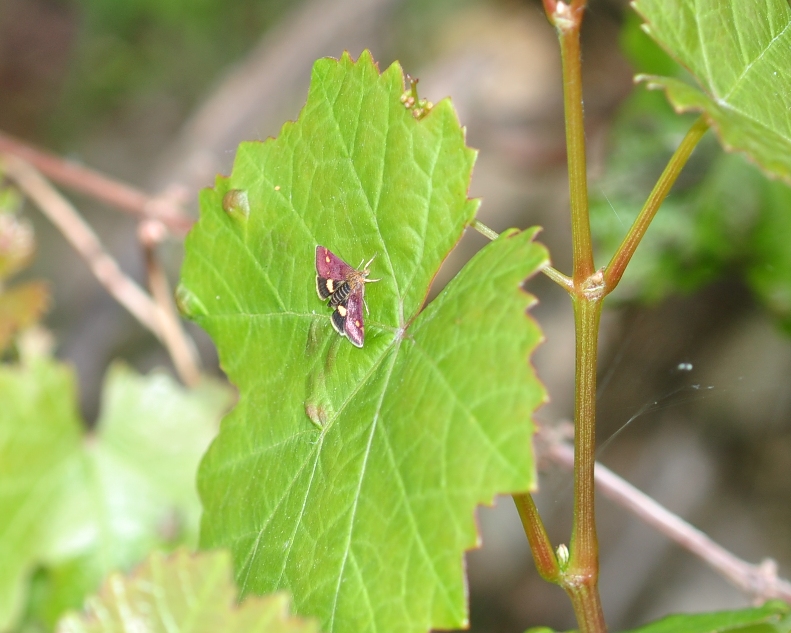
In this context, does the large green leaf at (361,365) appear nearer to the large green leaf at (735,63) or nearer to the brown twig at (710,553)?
the large green leaf at (735,63)

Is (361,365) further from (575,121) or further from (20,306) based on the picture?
(20,306)

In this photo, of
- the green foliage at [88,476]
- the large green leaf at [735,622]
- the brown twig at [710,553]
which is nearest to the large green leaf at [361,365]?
the large green leaf at [735,622]

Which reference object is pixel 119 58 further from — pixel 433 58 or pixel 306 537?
pixel 306 537

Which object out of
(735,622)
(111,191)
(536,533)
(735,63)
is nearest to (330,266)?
(536,533)

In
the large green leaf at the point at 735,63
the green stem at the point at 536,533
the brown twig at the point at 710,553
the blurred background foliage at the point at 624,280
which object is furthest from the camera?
the blurred background foliage at the point at 624,280

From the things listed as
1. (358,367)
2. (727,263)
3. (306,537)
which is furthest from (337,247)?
(727,263)

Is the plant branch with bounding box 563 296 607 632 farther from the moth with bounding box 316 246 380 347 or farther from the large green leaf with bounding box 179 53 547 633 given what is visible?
the moth with bounding box 316 246 380 347
